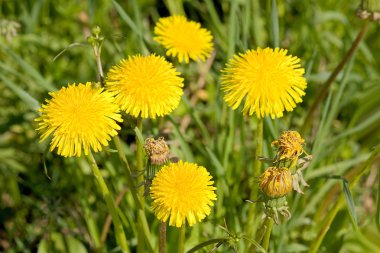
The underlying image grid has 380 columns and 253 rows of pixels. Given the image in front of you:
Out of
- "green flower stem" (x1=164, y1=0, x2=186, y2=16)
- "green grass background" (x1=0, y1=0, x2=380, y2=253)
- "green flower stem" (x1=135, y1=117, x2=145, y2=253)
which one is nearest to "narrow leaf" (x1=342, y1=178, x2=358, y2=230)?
"green grass background" (x1=0, y1=0, x2=380, y2=253)

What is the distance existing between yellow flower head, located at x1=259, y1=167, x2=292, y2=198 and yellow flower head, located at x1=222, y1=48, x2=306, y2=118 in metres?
0.14

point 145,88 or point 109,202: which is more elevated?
point 145,88

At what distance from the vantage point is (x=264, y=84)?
45.6 inches

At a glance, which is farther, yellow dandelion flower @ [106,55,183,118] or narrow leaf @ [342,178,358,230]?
narrow leaf @ [342,178,358,230]

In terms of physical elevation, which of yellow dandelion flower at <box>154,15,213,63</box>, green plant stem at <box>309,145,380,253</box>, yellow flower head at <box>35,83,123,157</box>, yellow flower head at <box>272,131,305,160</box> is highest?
yellow dandelion flower at <box>154,15,213,63</box>

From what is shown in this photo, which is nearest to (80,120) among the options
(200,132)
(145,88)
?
(145,88)

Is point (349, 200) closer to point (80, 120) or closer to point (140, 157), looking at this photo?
point (140, 157)

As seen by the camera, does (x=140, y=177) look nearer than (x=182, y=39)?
Yes

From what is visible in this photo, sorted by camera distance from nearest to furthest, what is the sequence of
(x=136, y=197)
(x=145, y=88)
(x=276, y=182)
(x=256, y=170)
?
(x=276, y=182)
(x=145, y=88)
(x=136, y=197)
(x=256, y=170)

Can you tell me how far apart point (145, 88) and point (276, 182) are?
0.36m

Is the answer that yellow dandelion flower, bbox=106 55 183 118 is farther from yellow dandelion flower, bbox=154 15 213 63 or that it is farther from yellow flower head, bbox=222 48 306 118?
yellow dandelion flower, bbox=154 15 213 63

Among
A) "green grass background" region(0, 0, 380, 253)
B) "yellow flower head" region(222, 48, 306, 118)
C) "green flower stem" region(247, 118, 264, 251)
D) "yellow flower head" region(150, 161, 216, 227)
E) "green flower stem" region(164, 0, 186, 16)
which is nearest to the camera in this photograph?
"yellow flower head" region(150, 161, 216, 227)

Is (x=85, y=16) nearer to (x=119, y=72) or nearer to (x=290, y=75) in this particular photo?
(x=119, y=72)

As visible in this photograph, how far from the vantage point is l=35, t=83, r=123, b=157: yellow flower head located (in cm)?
108
